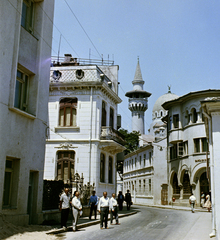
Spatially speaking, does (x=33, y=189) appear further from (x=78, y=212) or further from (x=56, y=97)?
(x=56, y=97)

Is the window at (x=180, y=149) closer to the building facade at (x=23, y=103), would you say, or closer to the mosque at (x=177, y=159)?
the mosque at (x=177, y=159)

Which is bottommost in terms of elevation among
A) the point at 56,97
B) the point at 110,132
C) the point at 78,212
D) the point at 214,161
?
the point at 78,212

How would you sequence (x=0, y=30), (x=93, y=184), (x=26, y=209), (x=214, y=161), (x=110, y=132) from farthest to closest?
(x=110, y=132)
(x=93, y=184)
(x=26, y=209)
(x=0, y=30)
(x=214, y=161)

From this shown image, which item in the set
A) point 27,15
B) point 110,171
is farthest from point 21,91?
point 110,171

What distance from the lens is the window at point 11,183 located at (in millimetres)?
13159

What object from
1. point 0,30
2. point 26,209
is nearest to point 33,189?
point 26,209

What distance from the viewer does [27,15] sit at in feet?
50.4

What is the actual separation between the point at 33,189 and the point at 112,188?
14971 mm

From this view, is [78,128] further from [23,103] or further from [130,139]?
[130,139]

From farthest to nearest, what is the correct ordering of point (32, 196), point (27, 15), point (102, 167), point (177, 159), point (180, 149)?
point (177, 159)
point (180, 149)
point (102, 167)
point (27, 15)
point (32, 196)

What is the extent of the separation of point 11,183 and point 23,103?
11.6 feet

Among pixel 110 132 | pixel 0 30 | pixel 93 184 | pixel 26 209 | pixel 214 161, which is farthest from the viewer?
pixel 110 132

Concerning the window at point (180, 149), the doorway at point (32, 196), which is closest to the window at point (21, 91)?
the doorway at point (32, 196)

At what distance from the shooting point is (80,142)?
86.2 ft
